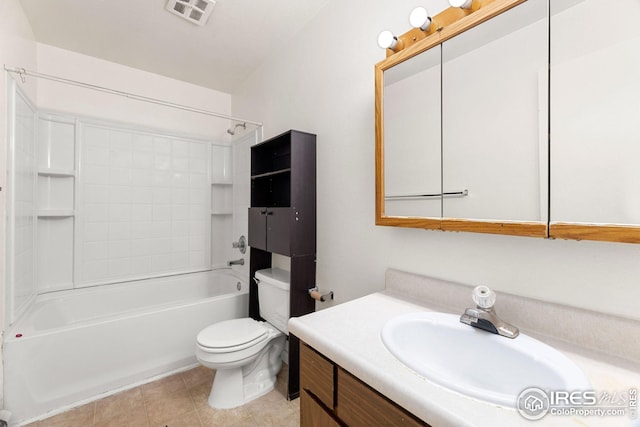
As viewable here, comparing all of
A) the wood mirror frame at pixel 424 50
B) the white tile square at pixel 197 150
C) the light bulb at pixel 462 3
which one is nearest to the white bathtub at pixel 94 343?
the white tile square at pixel 197 150

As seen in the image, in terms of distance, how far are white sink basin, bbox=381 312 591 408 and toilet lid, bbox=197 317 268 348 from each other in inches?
42.2

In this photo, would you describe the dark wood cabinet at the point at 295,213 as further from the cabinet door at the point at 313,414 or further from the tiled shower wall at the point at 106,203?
the tiled shower wall at the point at 106,203

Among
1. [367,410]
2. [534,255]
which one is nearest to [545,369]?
[534,255]

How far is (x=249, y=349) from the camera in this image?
1658 millimetres

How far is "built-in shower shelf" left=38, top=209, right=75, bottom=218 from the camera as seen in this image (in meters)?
2.10

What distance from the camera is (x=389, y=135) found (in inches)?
50.2

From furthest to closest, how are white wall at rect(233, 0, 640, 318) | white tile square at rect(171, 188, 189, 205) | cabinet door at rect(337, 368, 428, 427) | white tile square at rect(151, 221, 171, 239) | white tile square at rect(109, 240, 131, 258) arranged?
white tile square at rect(171, 188, 189, 205) < white tile square at rect(151, 221, 171, 239) < white tile square at rect(109, 240, 131, 258) < white wall at rect(233, 0, 640, 318) < cabinet door at rect(337, 368, 428, 427)

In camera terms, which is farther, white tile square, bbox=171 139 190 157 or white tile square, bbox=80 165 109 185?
white tile square, bbox=171 139 190 157

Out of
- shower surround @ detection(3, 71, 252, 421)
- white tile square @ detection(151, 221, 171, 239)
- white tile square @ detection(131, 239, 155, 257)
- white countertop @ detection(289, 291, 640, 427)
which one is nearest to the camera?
white countertop @ detection(289, 291, 640, 427)

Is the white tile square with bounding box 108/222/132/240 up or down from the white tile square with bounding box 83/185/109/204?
down

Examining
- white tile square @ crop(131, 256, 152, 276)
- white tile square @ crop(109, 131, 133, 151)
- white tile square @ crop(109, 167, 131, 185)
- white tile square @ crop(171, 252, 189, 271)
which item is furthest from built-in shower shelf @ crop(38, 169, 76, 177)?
white tile square @ crop(171, 252, 189, 271)

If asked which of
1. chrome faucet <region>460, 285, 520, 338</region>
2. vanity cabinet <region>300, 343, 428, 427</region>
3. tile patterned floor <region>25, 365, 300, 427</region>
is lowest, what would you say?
tile patterned floor <region>25, 365, 300, 427</region>

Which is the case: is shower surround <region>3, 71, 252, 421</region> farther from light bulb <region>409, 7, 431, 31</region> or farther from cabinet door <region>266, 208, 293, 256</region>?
light bulb <region>409, 7, 431, 31</region>
